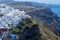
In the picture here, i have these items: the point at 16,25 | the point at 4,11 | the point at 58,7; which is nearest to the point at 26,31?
the point at 16,25

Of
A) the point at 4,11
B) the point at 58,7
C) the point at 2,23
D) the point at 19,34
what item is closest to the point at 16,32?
the point at 19,34

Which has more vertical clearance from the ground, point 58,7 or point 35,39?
point 35,39

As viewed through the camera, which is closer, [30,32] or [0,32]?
[30,32]

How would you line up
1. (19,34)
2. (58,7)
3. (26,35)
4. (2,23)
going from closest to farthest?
(26,35)
(19,34)
(2,23)
(58,7)

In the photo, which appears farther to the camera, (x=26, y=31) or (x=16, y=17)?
(x=16, y=17)

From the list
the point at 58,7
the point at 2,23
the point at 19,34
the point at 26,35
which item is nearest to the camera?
the point at 26,35

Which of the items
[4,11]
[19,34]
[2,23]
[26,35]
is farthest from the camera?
[4,11]

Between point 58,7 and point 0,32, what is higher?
point 0,32

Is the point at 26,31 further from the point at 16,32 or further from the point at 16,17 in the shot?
the point at 16,17

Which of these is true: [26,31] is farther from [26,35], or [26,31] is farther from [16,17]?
[16,17]
